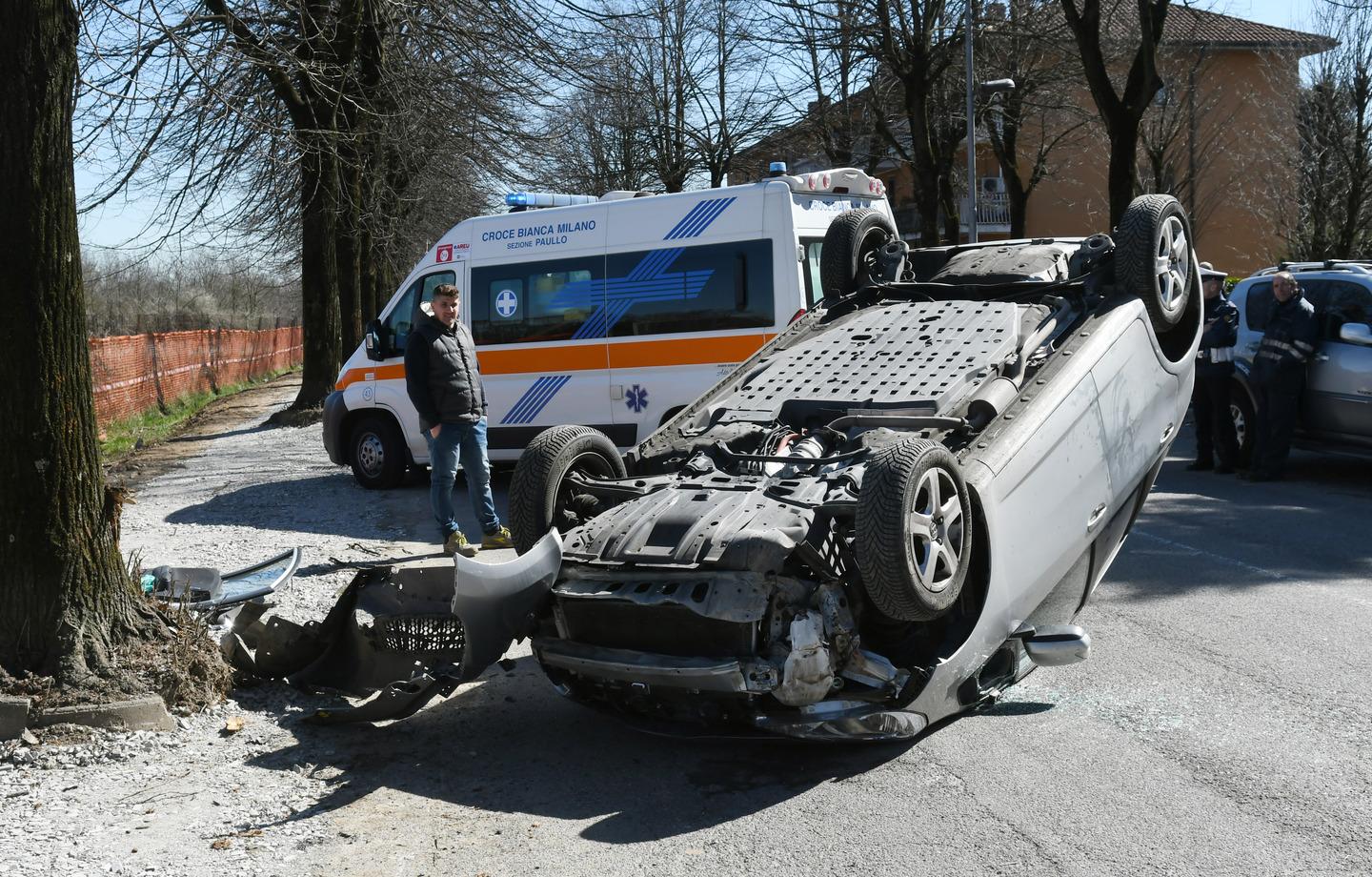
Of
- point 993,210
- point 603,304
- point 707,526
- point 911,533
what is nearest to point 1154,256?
point 911,533

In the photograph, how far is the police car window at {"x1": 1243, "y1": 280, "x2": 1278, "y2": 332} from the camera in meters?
11.7

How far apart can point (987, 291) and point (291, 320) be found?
188ft

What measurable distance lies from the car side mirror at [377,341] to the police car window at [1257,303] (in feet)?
27.8

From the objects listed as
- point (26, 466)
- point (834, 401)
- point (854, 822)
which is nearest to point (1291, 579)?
point (834, 401)

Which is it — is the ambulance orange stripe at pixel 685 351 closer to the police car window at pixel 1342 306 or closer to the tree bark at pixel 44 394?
the police car window at pixel 1342 306

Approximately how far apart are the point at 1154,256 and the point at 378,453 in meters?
8.81

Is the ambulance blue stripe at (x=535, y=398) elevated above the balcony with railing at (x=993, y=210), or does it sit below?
below

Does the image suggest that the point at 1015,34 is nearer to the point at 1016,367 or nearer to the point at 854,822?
the point at 1016,367

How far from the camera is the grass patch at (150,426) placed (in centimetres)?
1845

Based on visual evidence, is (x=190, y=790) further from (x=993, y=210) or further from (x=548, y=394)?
(x=993, y=210)

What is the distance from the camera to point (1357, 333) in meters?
10.7

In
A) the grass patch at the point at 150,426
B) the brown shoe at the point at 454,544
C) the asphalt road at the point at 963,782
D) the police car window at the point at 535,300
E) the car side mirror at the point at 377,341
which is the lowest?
the asphalt road at the point at 963,782

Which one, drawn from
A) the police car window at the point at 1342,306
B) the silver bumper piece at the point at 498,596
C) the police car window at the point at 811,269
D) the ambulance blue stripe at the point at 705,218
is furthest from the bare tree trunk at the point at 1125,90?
the silver bumper piece at the point at 498,596

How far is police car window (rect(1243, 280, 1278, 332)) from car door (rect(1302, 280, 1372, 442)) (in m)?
0.57
